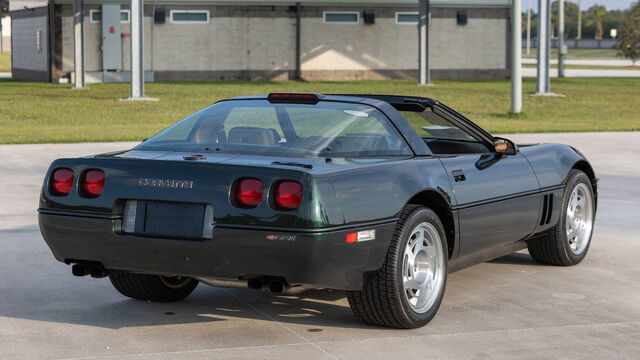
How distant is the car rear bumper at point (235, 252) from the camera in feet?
17.9

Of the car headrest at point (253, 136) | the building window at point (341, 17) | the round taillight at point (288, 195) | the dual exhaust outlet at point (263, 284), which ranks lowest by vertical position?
the dual exhaust outlet at point (263, 284)

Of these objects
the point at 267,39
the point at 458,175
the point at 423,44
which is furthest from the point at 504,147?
the point at 267,39

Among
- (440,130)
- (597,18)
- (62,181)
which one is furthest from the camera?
(597,18)

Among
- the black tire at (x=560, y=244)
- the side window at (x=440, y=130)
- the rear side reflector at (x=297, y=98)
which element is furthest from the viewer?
the black tire at (x=560, y=244)

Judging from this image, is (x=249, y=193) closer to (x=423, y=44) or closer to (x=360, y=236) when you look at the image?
(x=360, y=236)

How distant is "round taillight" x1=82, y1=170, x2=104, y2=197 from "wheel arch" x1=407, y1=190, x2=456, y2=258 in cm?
169

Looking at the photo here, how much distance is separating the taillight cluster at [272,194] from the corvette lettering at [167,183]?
256mm

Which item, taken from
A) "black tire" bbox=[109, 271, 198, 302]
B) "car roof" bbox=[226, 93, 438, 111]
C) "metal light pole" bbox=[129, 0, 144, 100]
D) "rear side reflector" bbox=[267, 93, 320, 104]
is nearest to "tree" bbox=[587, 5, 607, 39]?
"metal light pole" bbox=[129, 0, 144, 100]

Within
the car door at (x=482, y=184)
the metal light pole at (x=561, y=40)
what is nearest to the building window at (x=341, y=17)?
the metal light pole at (x=561, y=40)

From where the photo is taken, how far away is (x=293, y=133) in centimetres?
652

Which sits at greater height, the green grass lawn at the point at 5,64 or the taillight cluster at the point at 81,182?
the green grass lawn at the point at 5,64

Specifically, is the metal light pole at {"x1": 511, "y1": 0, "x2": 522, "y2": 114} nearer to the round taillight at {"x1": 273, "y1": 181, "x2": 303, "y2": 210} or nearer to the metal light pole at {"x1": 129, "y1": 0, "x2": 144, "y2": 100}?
the metal light pole at {"x1": 129, "y1": 0, "x2": 144, "y2": 100}

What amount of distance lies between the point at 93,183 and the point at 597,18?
151 metres

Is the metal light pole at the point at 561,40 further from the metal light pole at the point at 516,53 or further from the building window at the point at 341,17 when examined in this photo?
the metal light pole at the point at 516,53
